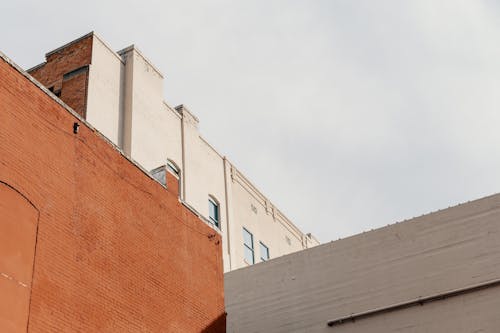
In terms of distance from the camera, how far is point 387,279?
2111 cm

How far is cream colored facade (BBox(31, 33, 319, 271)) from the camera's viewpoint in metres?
28.1

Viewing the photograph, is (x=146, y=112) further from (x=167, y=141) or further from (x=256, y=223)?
(x=256, y=223)

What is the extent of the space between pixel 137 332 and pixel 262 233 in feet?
77.7

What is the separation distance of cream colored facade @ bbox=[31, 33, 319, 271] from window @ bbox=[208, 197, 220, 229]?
18 centimetres

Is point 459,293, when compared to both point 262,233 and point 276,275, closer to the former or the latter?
point 276,275

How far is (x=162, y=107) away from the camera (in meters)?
31.8

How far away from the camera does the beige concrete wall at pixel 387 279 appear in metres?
19.8

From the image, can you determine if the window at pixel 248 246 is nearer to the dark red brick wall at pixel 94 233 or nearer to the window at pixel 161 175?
the dark red brick wall at pixel 94 233

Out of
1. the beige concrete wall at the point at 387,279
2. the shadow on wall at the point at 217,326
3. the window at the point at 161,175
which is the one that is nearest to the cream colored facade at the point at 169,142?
the beige concrete wall at the point at 387,279

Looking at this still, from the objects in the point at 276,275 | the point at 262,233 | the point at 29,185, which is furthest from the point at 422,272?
the point at 262,233

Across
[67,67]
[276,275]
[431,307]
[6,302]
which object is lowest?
[6,302]

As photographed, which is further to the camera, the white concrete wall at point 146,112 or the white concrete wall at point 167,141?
the white concrete wall at point 146,112

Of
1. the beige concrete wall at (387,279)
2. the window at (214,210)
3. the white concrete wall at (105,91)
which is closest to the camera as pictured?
the beige concrete wall at (387,279)

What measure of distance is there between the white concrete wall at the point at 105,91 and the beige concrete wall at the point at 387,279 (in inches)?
314
